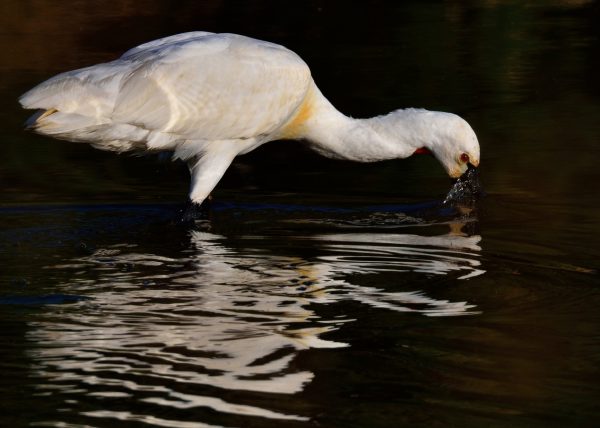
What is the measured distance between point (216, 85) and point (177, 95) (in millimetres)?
285

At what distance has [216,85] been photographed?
972 cm

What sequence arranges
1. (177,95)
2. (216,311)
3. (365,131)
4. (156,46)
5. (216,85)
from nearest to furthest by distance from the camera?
(216,311), (177,95), (216,85), (156,46), (365,131)

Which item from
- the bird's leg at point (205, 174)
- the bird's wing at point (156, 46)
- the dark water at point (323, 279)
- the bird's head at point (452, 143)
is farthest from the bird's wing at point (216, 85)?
the bird's head at point (452, 143)

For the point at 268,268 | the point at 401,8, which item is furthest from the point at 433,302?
the point at 401,8

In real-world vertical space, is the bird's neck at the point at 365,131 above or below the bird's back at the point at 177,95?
below

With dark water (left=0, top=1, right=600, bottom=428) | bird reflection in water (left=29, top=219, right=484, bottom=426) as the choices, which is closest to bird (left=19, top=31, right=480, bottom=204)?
dark water (left=0, top=1, right=600, bottom=428)

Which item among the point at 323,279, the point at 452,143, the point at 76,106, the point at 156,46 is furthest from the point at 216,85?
the point at 323,279

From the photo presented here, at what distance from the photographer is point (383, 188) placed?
35.9ft

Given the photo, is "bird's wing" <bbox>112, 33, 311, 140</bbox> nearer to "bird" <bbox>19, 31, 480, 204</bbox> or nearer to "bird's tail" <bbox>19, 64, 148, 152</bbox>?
"bird" <bbox>19, 31, 480, 204</bbox>

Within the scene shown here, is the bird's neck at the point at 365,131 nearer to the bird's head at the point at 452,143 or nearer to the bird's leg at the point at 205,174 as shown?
the bird's head at the point at 452,143

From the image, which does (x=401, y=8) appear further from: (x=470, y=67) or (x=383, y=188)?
(x=383, y=188)

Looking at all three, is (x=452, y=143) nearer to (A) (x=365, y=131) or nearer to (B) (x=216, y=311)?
(A) (x=365, y=131)

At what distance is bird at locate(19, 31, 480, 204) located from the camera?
925cm

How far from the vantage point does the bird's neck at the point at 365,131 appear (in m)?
10.3
